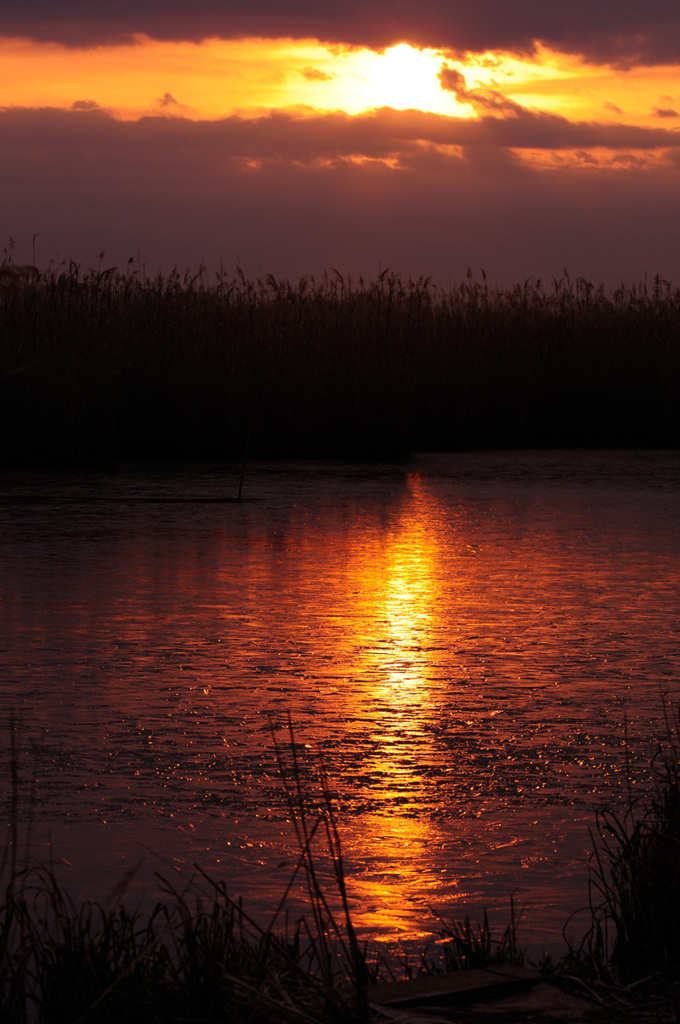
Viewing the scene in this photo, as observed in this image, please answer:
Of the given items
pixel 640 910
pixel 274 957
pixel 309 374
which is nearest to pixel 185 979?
pixel 274 957

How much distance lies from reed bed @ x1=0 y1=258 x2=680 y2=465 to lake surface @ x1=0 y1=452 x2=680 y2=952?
205 centimetres

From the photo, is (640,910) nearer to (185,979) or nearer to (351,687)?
(185,979)

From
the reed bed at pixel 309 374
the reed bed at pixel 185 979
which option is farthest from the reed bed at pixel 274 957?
the reed bed at pixel 309 374

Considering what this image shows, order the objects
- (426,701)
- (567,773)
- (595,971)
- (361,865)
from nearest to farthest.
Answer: (595,971) → (361,865) → (567,773) → (426,701)

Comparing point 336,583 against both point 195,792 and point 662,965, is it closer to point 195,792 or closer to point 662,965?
point 195,792

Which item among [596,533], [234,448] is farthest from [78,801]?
[234,448]

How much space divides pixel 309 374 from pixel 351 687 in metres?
6.39

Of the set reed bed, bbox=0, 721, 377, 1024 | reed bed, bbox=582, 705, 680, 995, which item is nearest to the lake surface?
reed bed, bbox=582, 705, 680, 995

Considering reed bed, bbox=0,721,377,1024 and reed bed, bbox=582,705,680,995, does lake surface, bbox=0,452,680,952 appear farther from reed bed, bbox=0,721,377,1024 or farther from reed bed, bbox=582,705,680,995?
reed bed, bbox=0,721,377,1024

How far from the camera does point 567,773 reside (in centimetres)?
268

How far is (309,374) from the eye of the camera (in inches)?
377

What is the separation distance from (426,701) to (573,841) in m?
0.93

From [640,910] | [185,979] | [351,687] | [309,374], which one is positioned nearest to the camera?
[185,979]

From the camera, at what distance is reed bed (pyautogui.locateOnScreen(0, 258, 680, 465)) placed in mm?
8648
